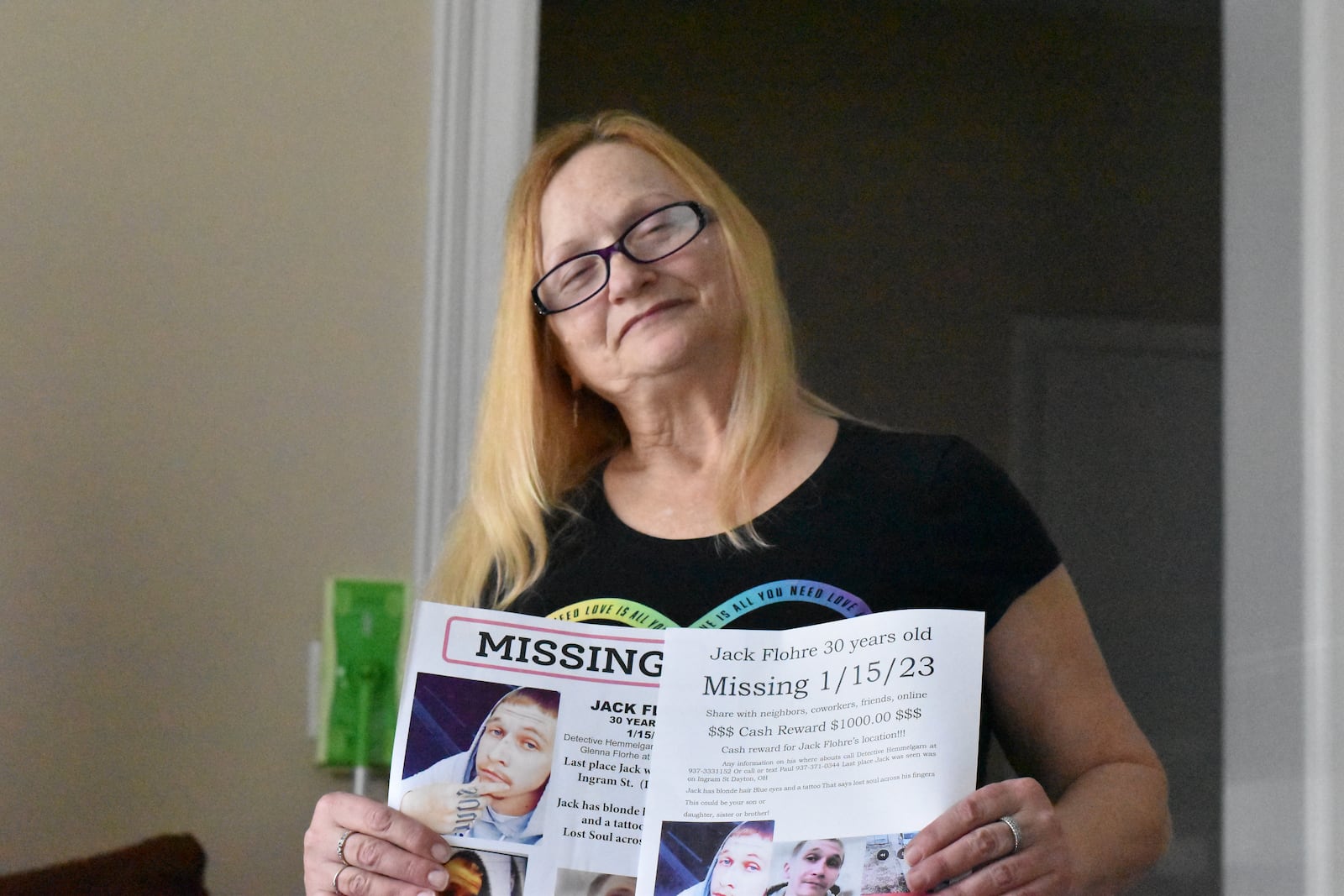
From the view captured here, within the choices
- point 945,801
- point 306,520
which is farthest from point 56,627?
point 945,801

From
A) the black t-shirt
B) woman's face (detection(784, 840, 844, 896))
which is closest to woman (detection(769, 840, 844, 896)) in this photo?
woman's face (detection(784, 840, 844, 896))

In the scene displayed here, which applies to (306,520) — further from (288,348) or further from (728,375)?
(728,375)

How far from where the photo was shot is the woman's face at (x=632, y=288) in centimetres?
115

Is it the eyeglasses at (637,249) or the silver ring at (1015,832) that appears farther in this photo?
the eyeglasses at (637,249)

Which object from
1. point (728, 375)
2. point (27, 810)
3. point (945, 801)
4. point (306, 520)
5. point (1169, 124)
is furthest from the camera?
point (306, 520)

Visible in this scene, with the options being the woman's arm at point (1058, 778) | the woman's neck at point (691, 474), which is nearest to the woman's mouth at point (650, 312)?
the woman's neck at point (691, 474)

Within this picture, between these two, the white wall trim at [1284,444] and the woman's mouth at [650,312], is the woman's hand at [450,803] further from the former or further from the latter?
the white wall trim at [1284,444]

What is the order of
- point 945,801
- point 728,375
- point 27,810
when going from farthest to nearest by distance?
point 27,810 < point 728,375 < point 945,801

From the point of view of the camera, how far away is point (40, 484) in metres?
1.48

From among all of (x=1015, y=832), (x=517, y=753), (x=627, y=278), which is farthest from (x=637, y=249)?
(x=1015, y=832)

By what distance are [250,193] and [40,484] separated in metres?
0.42

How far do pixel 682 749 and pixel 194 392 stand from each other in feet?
2.99

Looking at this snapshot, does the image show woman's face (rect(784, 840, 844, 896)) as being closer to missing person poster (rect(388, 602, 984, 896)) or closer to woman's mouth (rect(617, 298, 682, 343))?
missing person poster (rect(388, 602, 984, 896))

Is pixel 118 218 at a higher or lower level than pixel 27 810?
higher
